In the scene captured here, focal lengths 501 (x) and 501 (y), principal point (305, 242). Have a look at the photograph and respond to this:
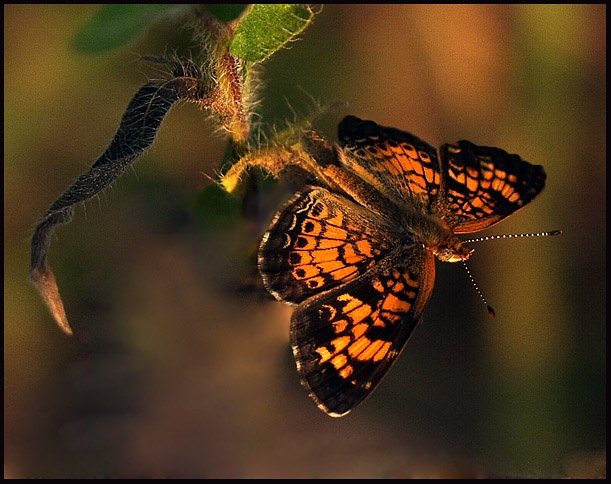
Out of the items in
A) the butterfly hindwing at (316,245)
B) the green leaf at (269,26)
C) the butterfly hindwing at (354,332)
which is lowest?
the butterfly hindwing at (354,332)

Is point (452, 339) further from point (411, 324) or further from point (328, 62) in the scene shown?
point (328, 62)

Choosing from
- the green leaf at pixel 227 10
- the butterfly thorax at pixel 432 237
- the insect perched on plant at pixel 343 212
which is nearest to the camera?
the green leaf at pixel 227 10

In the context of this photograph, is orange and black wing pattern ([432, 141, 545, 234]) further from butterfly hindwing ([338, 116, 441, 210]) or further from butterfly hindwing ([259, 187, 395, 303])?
butterfly hindwing ([259, 187, 395, 303])

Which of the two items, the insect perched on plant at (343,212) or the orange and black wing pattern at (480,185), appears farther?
the orange and black wing pattern at (480,185)

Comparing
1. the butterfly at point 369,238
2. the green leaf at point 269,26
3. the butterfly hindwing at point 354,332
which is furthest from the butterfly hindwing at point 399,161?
the green leaf at point 269,26

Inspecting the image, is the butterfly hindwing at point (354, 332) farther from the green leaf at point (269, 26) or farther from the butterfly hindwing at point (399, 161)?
the green leaf at point (269, 26)
